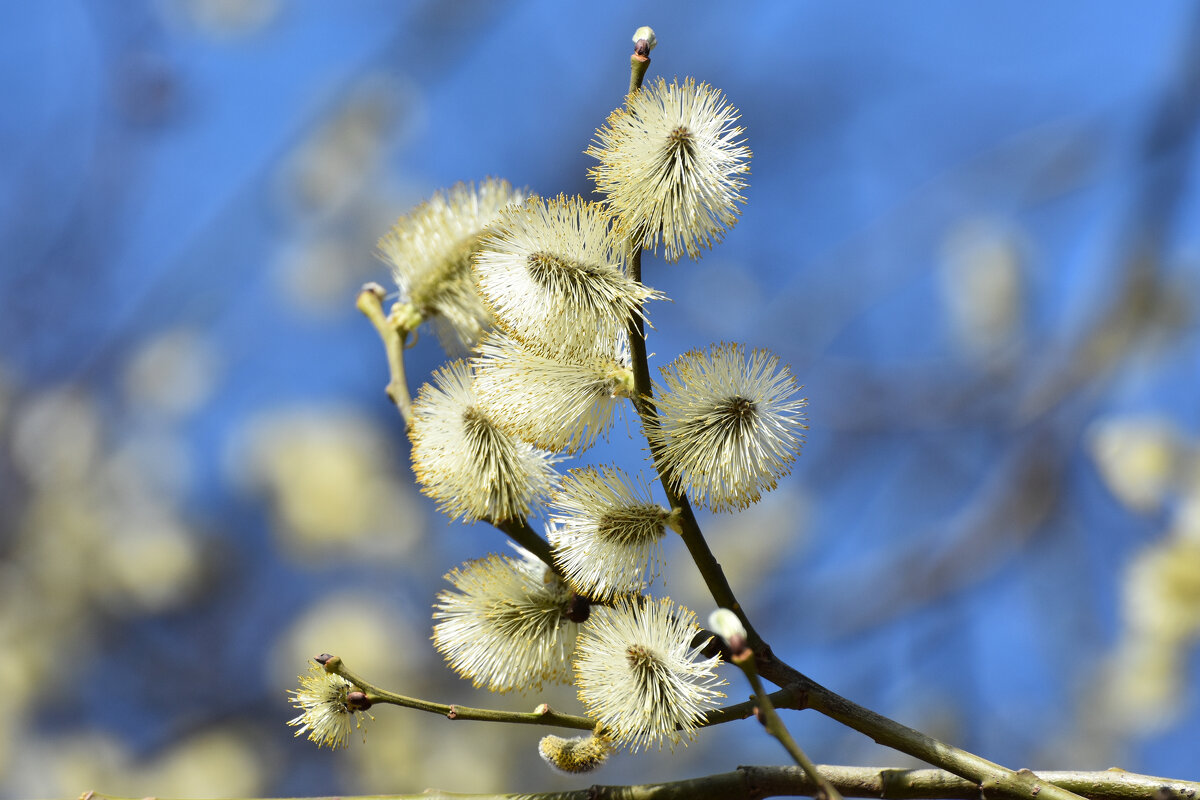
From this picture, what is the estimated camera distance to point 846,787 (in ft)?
2.21

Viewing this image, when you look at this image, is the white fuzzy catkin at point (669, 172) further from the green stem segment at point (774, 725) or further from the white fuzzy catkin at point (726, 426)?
the green stem segment at point (774, 725)

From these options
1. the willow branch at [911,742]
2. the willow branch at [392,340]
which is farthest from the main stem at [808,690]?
the willow branch at [392,340]

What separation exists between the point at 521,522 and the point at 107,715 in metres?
3.41

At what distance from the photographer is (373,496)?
147 inches

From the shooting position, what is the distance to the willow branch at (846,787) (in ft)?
2.13

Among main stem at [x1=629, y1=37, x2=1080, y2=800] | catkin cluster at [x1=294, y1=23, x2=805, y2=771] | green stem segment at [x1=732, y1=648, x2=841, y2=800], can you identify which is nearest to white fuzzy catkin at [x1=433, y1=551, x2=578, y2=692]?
catkin cluster at [x1=294, y1=23, x2=805, y2=771]

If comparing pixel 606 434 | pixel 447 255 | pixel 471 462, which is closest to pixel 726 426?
pixel 606 434

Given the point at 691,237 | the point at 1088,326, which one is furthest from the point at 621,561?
the point at 1088,326

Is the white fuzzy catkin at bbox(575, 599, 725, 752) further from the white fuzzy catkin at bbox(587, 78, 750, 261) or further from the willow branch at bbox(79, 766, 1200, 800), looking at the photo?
the white fuzzy catkin at bbox(587, 78, 750, 261)

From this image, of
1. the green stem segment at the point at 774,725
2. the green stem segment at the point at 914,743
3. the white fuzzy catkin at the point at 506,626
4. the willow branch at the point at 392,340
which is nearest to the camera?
the green stem segment at the point at 774,725

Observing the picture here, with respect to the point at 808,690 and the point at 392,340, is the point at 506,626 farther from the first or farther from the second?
the point at 392,340

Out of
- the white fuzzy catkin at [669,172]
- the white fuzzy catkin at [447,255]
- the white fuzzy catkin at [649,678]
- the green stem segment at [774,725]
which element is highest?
the white fuzzy catkin at [447,255]

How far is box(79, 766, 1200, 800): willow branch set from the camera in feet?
2.13

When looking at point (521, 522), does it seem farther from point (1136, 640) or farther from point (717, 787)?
point (1136, 640)
